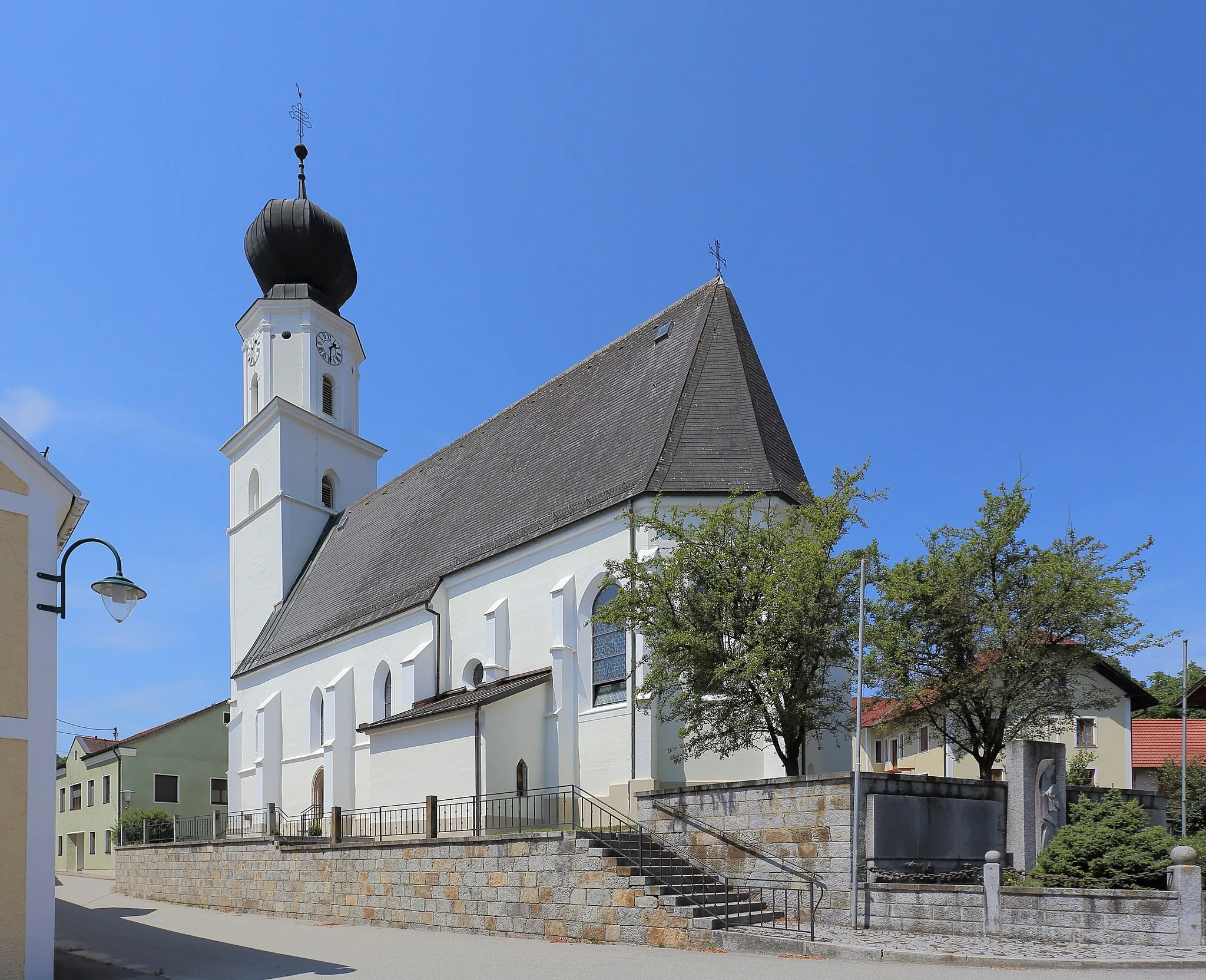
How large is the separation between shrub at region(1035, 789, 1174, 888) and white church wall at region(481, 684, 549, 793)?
10.7 m

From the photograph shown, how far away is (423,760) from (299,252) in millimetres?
22329

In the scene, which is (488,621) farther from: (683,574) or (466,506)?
(683,574)

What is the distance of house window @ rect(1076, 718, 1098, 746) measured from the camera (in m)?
38.2

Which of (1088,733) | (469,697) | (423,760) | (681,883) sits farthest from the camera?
(1088,733)

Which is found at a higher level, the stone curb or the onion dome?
the onion dome

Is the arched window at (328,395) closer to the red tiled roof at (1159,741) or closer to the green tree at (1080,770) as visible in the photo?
the green tree at (1080,770)

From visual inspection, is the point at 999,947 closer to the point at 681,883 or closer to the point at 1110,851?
the point at 1110,851

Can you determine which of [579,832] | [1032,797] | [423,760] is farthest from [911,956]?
[423,760]

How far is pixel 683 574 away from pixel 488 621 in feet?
28.1

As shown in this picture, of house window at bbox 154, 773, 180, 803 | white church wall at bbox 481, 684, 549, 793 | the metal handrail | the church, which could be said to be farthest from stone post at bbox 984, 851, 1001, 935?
house window at bbox 154, 773, 180, 803

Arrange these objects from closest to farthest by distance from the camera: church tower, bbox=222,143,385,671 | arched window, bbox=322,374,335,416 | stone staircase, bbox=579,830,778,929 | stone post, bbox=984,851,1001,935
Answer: stone post, bbox=984,851,1001,935
stone staircase, bbox=579,830,778,929
church tower, bbox=222,143,385,671
arched window, bbox=322,374,335,416

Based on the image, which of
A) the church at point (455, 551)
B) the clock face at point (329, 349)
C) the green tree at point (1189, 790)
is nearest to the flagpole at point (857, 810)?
the church at point (455, 551)

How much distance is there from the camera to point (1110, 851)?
44.2 feet

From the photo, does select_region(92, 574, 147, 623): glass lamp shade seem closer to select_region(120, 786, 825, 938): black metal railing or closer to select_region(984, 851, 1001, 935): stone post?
select_region(120, 786, 825, 938): black metal railing
